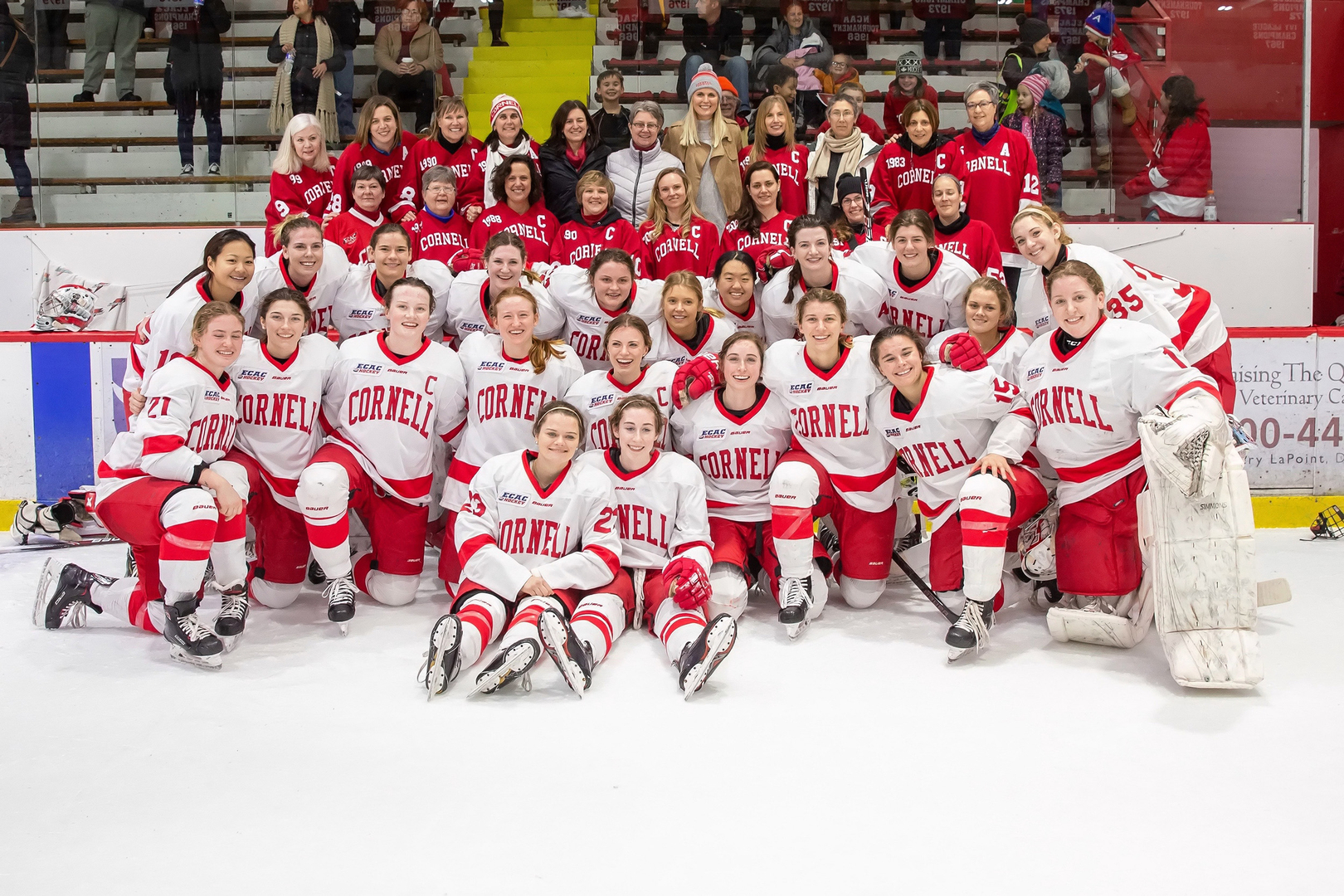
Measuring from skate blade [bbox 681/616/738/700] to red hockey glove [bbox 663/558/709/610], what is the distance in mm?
329

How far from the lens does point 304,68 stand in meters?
6.01

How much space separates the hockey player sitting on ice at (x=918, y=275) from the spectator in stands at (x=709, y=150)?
1105 mm

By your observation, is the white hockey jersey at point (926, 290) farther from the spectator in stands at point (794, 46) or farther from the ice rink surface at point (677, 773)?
the spectator in stands at point (794, 46)

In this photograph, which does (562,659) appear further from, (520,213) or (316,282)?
(520,213)

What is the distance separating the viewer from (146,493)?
3252mm

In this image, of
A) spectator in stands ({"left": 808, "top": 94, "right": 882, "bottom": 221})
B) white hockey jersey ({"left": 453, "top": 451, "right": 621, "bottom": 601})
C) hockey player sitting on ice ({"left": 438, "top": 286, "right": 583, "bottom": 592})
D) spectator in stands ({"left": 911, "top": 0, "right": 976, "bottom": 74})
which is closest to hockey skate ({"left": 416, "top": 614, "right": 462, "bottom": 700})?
white hockey jersey ({"left": 453, "top": 451, "right": 621, "bottom": 601})

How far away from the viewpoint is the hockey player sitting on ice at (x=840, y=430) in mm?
3672

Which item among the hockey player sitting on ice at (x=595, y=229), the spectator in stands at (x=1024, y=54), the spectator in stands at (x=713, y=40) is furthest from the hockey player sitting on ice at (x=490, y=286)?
the spectator in stands at (x=1024, y=54)

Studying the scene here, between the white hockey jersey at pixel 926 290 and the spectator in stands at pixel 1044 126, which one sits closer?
the white hockey jersey at pixel 926 290

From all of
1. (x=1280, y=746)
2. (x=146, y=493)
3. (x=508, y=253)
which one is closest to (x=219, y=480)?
(x=146, y=493)

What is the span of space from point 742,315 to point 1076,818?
2.61m

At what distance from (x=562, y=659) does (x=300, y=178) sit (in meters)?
3.31

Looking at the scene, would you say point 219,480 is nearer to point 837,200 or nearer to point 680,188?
Result: point 680,188

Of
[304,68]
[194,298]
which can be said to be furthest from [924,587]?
[304,68]
